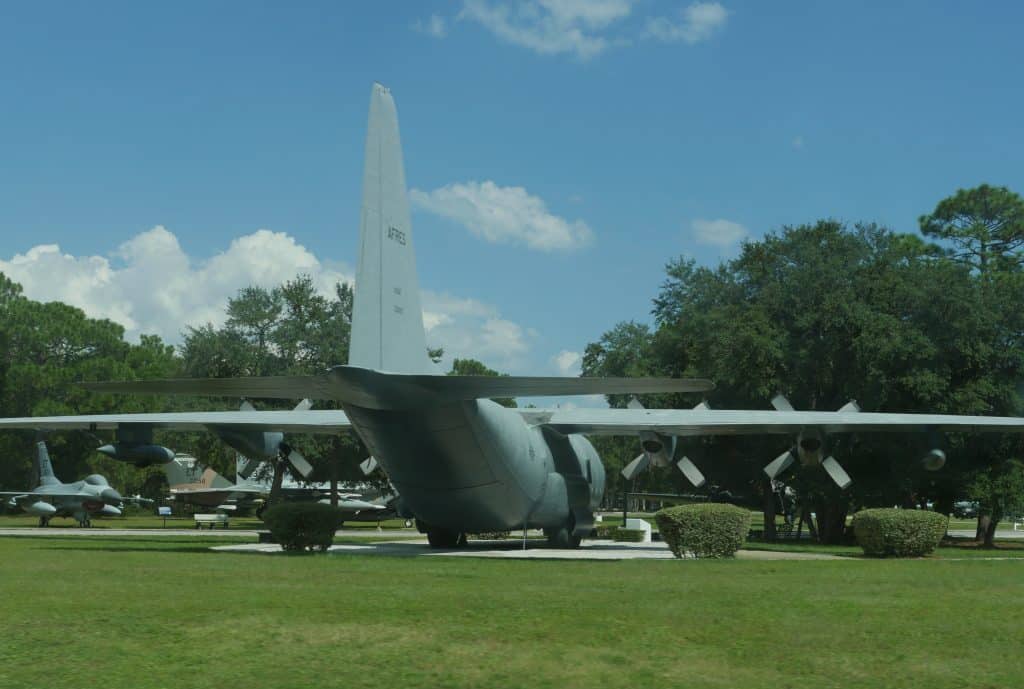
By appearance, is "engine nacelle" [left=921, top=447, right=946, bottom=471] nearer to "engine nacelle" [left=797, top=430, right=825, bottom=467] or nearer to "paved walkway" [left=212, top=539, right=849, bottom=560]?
"engine nacelle" [left=797, top=430, right=825, bottom=467]

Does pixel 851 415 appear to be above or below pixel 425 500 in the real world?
above

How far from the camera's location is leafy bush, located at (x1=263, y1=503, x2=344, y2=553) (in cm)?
2253

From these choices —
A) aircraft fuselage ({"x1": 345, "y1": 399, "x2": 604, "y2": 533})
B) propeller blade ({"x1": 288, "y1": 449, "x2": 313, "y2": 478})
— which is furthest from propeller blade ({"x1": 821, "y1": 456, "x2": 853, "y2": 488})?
propeller blade ({"x1": 288, "y1": 449, "x2": 313, "y2": 478})

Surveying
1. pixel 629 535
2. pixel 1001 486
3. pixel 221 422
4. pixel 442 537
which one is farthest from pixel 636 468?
pixel 1001 486

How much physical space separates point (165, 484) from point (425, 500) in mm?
70544

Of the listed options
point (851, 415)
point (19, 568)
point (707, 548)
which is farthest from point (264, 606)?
point (851, 415)

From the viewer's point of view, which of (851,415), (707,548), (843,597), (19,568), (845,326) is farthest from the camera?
(845,326)

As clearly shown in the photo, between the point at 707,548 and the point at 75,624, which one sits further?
the point at 707,548

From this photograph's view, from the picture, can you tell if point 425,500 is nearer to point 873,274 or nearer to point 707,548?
point 707,548

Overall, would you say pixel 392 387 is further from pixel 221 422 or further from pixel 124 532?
pixel 124 532

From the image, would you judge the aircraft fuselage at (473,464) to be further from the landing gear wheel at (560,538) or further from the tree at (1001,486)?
the tree at (1001,486)

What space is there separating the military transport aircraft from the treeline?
801cm

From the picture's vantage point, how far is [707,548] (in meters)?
22.6

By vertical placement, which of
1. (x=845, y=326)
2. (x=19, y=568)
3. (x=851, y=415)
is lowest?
(x=19, y=568)
